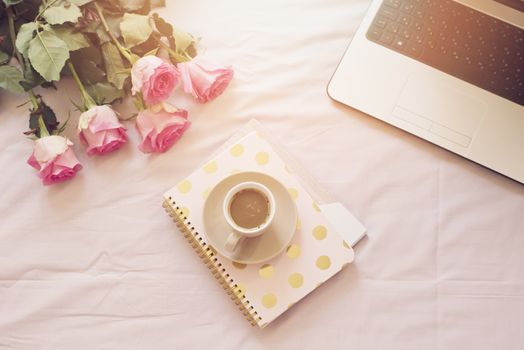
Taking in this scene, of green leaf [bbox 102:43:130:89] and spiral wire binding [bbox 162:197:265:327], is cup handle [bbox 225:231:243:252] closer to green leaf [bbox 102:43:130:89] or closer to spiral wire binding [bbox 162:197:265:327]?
spiral wire binding [bbox 162:197:265:327]

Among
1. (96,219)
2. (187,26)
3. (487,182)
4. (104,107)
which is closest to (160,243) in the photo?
(96,219)

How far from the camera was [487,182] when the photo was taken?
0.75m

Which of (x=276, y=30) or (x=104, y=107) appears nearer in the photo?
(x=104, y=107)

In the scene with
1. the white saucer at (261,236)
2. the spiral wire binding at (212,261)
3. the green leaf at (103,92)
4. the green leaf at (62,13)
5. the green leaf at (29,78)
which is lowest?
the spiral wire binding at (212,261)

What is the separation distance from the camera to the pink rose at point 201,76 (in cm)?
74

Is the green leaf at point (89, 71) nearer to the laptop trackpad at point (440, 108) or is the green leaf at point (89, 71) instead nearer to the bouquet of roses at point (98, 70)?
the bouquet of roses at point (98, 70)

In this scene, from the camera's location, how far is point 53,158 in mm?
699

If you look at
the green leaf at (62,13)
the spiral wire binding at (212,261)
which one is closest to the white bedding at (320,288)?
the spiral wire binding at (212,261)

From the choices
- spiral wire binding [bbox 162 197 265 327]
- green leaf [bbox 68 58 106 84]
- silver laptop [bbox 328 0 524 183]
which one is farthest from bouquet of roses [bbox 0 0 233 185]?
silver laptop [bbox 328 0 524 183]

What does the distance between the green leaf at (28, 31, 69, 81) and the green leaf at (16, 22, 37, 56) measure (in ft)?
0.04

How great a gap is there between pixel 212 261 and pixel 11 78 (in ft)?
1.35

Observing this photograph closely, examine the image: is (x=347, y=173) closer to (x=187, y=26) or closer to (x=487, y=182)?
(x=487, y=182)

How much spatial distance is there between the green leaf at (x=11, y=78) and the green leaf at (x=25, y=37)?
58 millimetres

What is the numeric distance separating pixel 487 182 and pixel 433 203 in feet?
0.30
